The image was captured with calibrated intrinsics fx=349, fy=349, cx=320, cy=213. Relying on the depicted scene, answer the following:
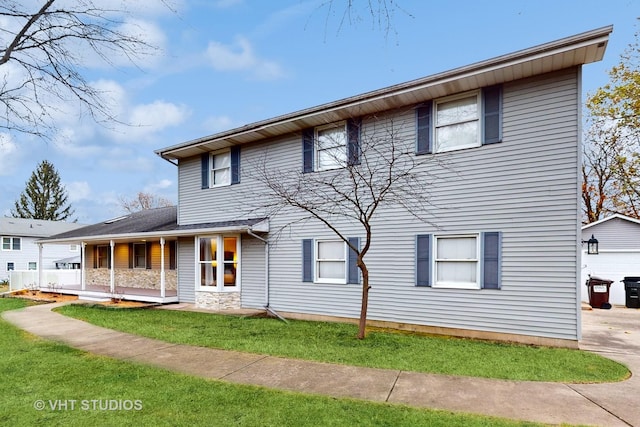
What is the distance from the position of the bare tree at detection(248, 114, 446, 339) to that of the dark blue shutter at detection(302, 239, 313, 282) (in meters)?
0.73

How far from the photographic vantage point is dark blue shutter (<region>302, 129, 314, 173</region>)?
10266 millimetres

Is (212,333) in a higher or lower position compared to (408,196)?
lower

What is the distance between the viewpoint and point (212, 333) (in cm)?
808

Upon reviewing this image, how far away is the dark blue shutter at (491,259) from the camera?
745 cm

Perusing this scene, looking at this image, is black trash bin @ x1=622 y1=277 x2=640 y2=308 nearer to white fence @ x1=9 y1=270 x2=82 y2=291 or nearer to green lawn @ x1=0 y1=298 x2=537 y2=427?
green lawn @ x1=0 y1=298 x2=537 y2=427

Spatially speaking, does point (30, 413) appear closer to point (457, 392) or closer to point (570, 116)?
point (457, 392)


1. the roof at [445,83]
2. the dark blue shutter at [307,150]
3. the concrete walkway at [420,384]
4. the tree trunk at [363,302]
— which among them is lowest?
the concrete walkway at [420,384]

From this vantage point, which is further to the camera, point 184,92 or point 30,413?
point 184,92

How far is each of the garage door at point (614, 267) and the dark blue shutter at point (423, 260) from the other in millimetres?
10027

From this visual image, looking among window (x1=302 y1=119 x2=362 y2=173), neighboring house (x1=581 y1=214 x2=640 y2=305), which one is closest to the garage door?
neighboring house (x1=581 y1=214 x2=640 y2=305)

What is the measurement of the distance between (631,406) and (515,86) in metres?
6.06

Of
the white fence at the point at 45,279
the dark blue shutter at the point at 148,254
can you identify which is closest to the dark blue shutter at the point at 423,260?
the dark blue shutter at the point at 148,254

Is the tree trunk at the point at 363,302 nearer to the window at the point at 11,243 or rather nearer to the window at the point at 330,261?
the window at the point at 330,261

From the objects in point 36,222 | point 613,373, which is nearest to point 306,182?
point 613,373
